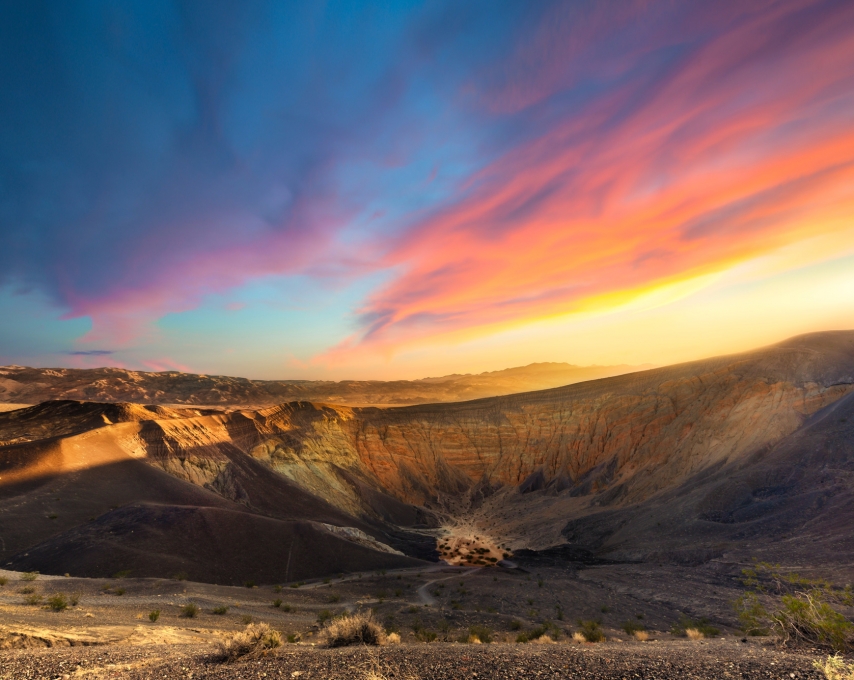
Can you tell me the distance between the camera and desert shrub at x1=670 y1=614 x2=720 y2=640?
1669cm

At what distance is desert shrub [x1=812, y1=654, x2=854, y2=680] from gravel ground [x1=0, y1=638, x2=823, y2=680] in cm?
18

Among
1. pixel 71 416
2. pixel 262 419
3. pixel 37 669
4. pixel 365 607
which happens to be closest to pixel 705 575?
pixel 365 607

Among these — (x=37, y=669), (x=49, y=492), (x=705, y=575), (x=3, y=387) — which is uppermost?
(x=3, y=387)

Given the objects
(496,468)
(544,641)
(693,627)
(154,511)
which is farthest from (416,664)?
(496,468)

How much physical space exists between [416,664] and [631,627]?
14.0 metres

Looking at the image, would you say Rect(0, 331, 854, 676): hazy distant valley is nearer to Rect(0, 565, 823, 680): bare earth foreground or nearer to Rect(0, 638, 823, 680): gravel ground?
Rect(0, 565, 823, 680): bare earth foreground

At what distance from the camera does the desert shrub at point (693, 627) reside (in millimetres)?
16688

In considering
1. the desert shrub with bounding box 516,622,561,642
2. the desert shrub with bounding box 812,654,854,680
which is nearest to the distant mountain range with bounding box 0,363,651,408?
the desert shrub with bounding box 516,622,561,642

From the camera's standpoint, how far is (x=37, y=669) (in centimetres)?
737

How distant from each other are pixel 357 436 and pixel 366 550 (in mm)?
35707

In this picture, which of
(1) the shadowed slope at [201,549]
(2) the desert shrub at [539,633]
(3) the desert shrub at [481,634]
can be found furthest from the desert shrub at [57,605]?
(2) the desert shrub at [539,633]

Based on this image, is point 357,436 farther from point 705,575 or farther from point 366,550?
point 705,575

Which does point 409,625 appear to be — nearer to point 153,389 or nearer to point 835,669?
point 835,669

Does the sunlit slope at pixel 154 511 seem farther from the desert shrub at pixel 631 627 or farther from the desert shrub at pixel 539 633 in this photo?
the desert shrub at pixel 631 627
